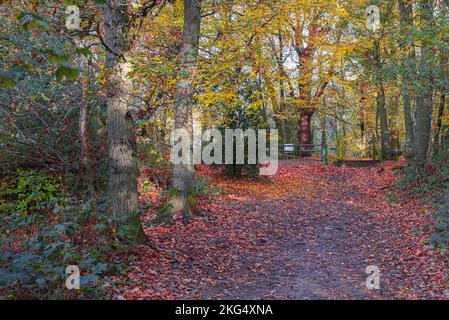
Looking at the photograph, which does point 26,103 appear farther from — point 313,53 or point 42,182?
point 313,53

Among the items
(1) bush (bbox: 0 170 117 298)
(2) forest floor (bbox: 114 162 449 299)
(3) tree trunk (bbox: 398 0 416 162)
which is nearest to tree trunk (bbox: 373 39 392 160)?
(3) tree trunk (bbox: 398 0 416 162)

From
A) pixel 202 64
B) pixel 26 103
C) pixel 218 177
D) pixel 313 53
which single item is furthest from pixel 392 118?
pixel 26 103

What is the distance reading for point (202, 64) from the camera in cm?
666

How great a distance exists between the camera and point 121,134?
6.55 meters

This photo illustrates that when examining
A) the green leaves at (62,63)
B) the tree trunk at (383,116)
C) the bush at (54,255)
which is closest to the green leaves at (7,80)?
the green leaves at (62,63)

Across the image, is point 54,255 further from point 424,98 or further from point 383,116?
point 383,116

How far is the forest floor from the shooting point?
5648 millimetres

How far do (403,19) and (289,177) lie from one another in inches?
300

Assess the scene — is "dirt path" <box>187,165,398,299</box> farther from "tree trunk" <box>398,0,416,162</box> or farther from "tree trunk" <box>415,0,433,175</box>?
"tree trunk" <box>398,0,416,162</box>

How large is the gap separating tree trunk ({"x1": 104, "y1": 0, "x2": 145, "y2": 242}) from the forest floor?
63 cm

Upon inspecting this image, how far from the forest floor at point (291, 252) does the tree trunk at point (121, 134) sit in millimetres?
630

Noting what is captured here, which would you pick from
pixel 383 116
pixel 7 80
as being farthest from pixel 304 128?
pixel 7 80

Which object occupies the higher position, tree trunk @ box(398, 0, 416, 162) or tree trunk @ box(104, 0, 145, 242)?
tree trunk @ box(398, 0, 416, 162)

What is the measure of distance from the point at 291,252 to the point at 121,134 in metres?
4.02
